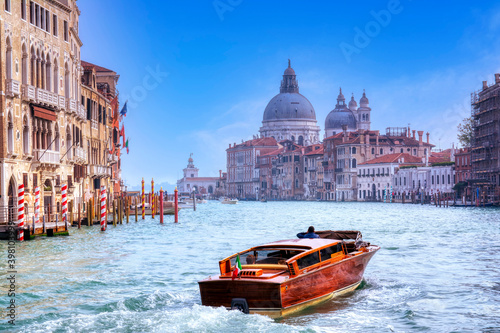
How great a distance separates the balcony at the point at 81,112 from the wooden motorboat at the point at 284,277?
22447 millimetres

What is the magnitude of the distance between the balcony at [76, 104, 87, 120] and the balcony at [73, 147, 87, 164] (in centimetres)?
142

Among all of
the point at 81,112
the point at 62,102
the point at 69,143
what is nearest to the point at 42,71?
the point at 62,102

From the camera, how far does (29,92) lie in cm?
2903

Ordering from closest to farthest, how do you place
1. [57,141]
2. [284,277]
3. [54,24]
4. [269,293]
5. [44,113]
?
[269,293] → [284,277] → [44,113] → [54,24] → [57,141]

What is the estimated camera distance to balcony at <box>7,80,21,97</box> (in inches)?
1084

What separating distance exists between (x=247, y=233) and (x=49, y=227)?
454 inches

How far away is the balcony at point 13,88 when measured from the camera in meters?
27.5

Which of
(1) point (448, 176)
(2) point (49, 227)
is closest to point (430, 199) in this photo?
(1) point (448, 176)

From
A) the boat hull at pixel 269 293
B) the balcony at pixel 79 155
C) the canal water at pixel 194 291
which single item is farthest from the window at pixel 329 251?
the balcony at pixel 79 155

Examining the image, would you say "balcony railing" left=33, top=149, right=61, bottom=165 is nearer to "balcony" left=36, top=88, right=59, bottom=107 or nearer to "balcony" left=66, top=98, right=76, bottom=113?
"balcony" left=36, top=88, right=59, bottom=107

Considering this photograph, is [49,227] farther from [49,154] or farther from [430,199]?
[430,199]

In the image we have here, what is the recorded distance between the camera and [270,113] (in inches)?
6545

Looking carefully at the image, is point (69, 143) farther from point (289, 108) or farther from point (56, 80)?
point (289, 108)

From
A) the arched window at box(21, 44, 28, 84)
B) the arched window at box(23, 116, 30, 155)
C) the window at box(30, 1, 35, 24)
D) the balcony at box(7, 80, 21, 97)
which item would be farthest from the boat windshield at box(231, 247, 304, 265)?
the window at box(30, 1, 35, 24)
